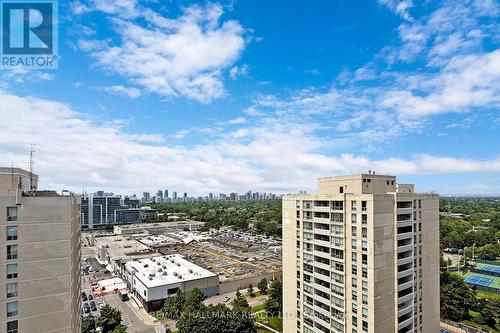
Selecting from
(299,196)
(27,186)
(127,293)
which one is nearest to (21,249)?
(27,186)

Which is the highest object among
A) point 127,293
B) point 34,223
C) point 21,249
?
point 34,223

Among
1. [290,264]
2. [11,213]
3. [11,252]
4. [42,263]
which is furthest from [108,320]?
[11,213]

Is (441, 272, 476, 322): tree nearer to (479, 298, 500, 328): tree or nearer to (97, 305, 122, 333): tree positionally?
(479, 298, 500, 328): tree

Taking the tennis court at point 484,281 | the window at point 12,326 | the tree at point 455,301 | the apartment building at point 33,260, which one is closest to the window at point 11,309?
the apartment building at point 33,260

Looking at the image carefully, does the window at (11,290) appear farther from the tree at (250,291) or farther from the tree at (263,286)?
the tree at (250,291)

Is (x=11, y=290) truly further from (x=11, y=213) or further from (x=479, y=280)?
(x=479, y=280)

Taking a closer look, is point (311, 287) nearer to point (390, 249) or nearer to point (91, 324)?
point (390, 249)
